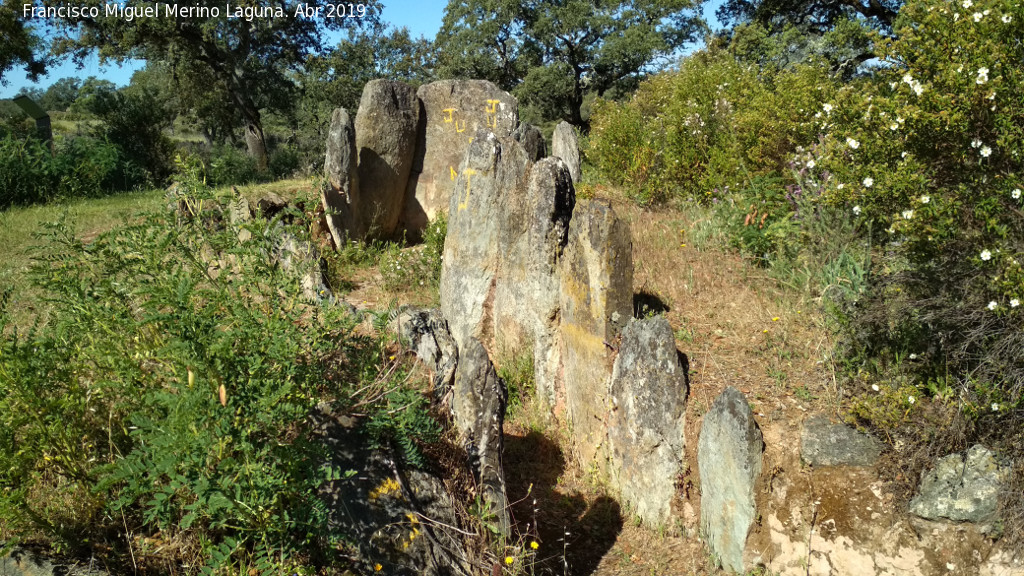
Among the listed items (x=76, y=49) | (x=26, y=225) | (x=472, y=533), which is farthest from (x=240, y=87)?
(x=472, y=533)

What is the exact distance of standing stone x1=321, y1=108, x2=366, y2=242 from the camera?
8.18m

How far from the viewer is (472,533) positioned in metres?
Answer: 3.33

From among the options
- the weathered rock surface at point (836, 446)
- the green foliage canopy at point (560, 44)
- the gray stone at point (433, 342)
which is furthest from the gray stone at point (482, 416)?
the green foliage canopy at point (560, 44)

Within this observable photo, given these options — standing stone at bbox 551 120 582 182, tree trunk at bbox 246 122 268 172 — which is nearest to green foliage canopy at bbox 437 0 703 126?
tree trunk at bbox 246 122 268 172

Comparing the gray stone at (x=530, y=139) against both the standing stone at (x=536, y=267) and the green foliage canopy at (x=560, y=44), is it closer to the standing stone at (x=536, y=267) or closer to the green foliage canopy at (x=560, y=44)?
the standing stone at (x=536, y=267)

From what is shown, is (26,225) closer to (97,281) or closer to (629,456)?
(97,281)

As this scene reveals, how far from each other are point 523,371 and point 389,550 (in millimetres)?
2746

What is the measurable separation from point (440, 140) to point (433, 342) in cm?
548

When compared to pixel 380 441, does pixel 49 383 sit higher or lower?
higher

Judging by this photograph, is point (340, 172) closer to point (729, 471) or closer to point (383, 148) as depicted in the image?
point (383, 148)

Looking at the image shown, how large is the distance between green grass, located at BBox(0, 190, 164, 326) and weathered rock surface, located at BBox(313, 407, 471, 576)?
3.84 meters

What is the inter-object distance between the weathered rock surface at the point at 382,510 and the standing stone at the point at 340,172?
17.3ft

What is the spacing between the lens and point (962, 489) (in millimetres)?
3686

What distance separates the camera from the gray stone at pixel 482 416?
3.91 metres
